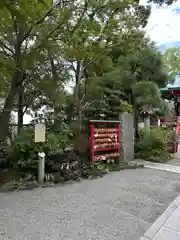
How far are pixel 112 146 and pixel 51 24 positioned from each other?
3308mm

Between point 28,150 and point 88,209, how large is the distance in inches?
82.0

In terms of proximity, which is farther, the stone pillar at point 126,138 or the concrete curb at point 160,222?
the stone pillar at point 126,138

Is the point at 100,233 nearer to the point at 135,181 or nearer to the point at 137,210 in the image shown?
the point at 137,210

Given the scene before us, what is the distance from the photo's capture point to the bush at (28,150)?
4.70m

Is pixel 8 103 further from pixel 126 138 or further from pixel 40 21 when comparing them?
pixel 126 138

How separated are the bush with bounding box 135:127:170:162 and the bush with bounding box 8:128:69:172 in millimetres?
3247

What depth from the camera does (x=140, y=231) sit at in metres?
2.69

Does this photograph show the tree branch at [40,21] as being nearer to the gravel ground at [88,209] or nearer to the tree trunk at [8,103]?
the tree trunk at [8,103]

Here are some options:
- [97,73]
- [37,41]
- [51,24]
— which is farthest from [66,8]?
[97,73]

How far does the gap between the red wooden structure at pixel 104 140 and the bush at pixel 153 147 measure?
1479mm

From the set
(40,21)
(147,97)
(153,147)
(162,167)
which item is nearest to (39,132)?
(40,21)

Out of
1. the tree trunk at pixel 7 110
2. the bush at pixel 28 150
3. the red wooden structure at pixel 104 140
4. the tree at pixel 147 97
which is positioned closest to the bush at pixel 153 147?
the tree at pixel 147 97

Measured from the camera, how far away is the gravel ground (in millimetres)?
2600

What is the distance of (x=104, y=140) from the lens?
19.5 ft
